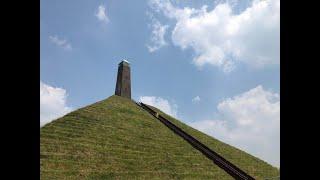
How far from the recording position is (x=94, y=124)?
17500 millimetres

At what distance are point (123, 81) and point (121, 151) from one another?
11.4m

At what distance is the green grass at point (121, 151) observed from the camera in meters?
13.1

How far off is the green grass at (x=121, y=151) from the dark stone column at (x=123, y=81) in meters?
4.24

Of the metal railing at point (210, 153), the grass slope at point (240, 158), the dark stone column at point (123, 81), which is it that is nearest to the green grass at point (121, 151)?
the grass slope at point (240, 158)

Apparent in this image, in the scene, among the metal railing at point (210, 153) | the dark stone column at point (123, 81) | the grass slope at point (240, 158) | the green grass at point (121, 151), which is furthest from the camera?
the dark stone column at point (123, 81)

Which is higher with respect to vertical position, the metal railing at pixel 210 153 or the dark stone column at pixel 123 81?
the dark stone column at pixel 123 81

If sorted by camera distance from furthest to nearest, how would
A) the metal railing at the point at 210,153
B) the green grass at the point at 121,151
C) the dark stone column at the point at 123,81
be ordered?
the dark stone column at the point at 123,81 → the metal railing at the point at 210,153 → the green grass at the point at 121,151

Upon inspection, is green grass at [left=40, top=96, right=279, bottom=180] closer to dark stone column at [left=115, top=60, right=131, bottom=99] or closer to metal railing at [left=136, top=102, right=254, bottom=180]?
metal railing at [left=136, top=102, right=254, bottom=180]

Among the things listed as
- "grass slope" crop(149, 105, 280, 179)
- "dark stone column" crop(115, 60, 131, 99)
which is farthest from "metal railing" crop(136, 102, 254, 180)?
"dark stone column" crop(115, 60, 131, 99)

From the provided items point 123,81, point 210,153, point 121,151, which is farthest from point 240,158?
point 123,81

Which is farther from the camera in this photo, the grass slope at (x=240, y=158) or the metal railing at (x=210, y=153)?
the grass slope at (x=240, y=158)

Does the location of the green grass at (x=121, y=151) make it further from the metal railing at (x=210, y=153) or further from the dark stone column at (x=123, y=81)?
the dark stone column at (x=123, y=81)

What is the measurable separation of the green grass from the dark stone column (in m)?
4.24
